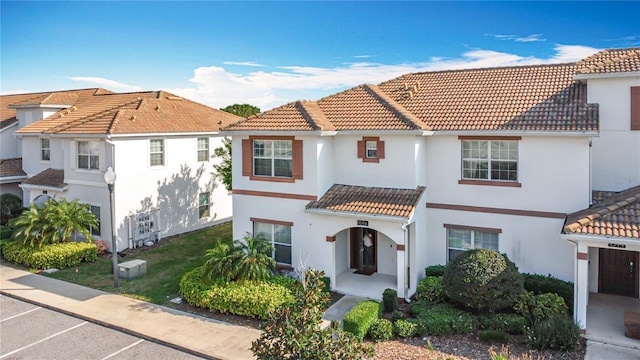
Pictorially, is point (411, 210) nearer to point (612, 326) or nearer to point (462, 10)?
point (612, 326)

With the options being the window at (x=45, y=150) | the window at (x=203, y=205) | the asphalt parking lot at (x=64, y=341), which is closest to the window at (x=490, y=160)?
the asphalt parking lot at (x=64, y=341)

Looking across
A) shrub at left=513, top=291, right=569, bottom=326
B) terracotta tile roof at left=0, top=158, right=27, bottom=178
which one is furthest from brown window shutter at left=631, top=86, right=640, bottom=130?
terracotta tile roof at left=0, top=158, right=27, bottom=178

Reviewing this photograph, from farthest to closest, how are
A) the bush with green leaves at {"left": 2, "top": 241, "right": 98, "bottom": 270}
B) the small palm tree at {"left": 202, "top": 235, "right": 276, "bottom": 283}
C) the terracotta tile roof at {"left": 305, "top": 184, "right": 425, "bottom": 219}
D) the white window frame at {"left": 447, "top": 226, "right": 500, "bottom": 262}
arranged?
the bush with green leaves at {"left": 2, "top": 241, "right": 98, "bottom": 270}, the white window frame at {"left": 447, "top": 226, "right": 500, "bottom": 262}, the terracotta tile roof at {"left": 305, "top": 184, "right": 425, "bottom": 219}, the small palm tree at {"left": 202, "top": 235, "right": 276, "bottom": 283}

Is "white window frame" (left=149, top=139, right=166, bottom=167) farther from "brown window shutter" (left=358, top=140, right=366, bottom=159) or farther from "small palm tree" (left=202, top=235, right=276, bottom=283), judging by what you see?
Result: "brown window shutter" (left=358, top=140, right=366, bottom=159)

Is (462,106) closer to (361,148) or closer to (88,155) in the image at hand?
(361,148)

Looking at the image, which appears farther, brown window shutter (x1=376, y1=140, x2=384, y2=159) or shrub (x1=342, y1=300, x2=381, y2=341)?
brown window shutter (x1=376, y1=140, x2=384, y2=159)

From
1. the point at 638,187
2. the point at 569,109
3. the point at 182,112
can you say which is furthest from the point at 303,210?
the point at 182,112
